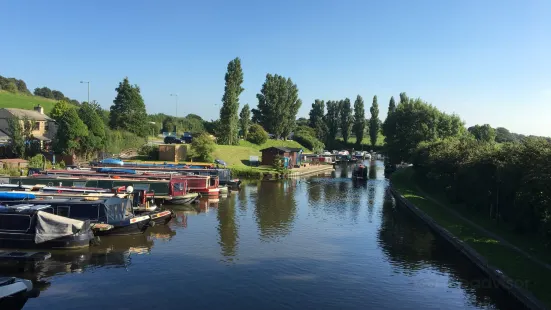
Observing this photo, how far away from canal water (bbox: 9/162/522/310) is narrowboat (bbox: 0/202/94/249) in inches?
36.0

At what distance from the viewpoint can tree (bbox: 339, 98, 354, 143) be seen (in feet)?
456

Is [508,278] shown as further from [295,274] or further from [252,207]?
[252,207]

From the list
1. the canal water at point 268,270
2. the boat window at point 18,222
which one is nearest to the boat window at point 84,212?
the canal water at point 268,270

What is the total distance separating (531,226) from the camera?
82.8ft

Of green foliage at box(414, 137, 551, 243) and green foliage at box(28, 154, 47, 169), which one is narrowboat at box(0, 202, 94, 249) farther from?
green foliage at box(28, 154, 47, 169)

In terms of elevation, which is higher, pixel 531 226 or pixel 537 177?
pixel 537 177

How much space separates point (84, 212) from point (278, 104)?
85.3 metres

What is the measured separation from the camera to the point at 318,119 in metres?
146

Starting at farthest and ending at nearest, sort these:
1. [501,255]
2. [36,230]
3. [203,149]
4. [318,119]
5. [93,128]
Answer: [318,119], [203,149], [93,128], [36,230], [501,255]

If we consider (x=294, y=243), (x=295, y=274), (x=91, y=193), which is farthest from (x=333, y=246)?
(x=91, y=193)

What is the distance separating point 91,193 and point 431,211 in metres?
27.6

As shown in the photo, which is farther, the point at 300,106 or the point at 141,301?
the point at 300,106

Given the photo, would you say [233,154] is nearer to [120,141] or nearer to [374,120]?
[120,141]

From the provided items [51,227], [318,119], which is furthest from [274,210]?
[318,119]
